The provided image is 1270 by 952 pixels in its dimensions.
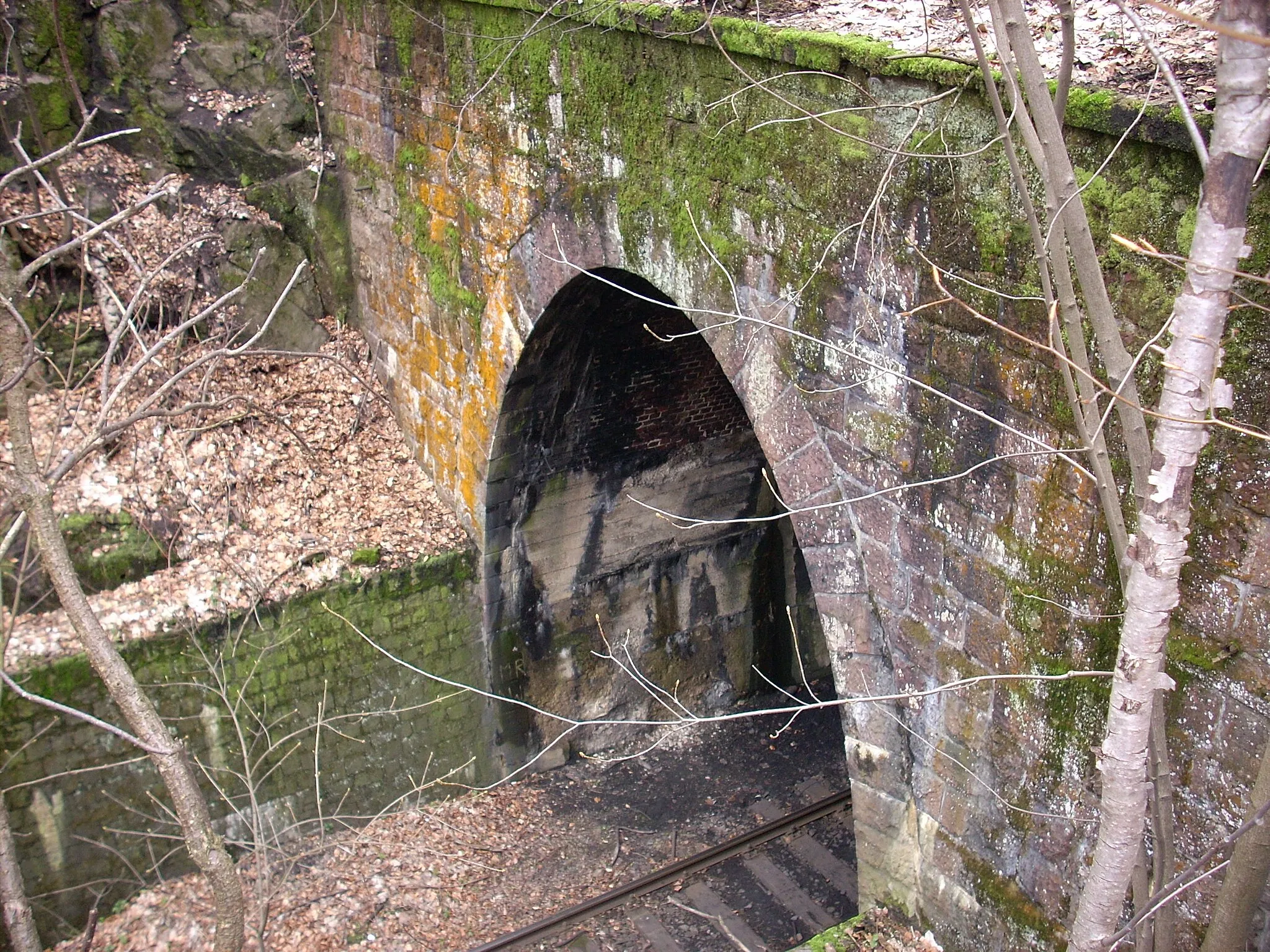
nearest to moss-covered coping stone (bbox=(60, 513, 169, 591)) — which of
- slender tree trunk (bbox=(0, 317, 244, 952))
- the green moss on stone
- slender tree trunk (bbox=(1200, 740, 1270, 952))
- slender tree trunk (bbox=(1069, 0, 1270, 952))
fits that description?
slender tree trunk (bbox=(0, 317, 244, 952))

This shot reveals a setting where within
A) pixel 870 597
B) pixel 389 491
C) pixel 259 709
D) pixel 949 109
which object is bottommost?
pixel 259 709

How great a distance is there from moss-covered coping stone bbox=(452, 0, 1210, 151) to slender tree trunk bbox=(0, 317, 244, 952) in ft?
9.91

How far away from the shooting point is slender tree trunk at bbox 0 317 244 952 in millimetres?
4586

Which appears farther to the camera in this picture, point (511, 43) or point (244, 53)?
point (244, 53)

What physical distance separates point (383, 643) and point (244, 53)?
4.79 metres

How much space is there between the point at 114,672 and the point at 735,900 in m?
4.31

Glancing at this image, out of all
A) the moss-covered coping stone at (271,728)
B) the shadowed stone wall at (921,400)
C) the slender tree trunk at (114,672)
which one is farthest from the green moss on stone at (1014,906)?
the moss-covered coping stone at (271,728)

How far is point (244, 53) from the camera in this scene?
816 cm

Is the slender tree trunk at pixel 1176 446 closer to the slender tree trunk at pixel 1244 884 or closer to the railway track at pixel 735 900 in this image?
the slender tree trunk at pixel 1244 884

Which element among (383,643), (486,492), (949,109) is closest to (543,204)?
(486,492)

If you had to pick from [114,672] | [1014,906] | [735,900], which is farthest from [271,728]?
[1014,906]

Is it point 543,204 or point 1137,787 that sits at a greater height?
point 543,204

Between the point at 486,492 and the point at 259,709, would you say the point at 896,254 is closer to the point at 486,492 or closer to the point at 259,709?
the point at 486,492

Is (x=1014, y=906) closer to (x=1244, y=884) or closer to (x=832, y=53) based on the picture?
(x=1244, y=884)
